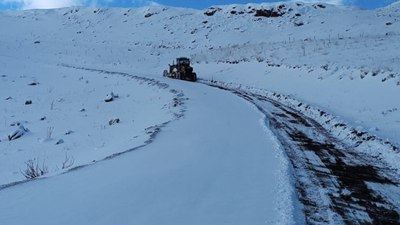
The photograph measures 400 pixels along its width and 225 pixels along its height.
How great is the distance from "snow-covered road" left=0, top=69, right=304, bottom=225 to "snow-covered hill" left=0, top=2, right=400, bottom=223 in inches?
5.8

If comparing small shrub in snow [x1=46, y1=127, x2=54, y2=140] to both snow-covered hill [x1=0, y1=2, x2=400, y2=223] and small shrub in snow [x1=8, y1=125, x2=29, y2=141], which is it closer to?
snow-covered hill [x1=0, y1=2, x2=400, y2=223]

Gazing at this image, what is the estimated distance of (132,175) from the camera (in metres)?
5.81

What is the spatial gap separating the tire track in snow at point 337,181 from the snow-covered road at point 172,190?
27 cm

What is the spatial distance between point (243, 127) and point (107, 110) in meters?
9.38

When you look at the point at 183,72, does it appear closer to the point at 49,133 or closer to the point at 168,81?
the point at 168,81

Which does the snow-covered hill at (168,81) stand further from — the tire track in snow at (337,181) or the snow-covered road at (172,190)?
the tire track in snow at (337,181)

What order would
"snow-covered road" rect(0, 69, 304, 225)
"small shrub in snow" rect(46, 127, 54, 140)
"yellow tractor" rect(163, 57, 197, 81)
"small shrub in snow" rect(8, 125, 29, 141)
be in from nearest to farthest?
"snow-covered road" rect(0, 69, 304, 225) < "small shrub in snow" rect(46, 127, 54, 140) < "small shrub in snow" rect(8, 125, 29, 141) < "yellow tractor" rect(163, 57, 197, 81)

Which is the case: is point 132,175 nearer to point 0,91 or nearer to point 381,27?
point 0,91

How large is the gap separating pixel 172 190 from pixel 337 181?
8.53 ft

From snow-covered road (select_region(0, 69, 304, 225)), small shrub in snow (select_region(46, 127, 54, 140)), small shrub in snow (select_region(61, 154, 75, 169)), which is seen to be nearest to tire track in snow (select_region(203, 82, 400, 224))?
snow-covered road (select_region(0, 69, 304, 225))

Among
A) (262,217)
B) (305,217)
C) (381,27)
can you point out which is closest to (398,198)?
(305,217)

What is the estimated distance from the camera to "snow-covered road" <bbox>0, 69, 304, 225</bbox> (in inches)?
169

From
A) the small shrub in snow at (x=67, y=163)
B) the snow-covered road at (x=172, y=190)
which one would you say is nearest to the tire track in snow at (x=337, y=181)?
the snow-covered road at (x=172, y=190)

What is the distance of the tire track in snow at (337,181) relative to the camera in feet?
15.3
